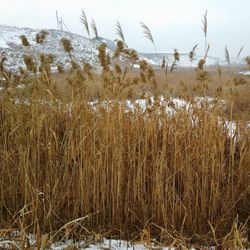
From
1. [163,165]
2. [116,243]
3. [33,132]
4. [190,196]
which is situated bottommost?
[116,243]

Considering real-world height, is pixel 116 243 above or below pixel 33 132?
below

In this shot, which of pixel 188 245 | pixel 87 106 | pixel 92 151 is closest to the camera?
pixel 188 245

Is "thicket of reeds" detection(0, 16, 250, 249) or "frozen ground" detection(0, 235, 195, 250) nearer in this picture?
"frozen ground" detection(0, 235, 195, 250)

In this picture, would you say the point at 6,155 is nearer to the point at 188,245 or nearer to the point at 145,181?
the point at 145,181

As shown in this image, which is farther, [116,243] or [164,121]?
[164,121]

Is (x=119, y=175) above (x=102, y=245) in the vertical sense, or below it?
above

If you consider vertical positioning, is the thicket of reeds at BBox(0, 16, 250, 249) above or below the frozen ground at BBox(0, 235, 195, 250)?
above

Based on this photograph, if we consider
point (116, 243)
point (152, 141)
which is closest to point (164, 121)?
point (152, 141)

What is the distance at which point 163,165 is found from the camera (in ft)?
8.42

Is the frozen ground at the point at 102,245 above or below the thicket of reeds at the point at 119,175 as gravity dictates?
below

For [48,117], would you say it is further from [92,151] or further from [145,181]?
[145,181]

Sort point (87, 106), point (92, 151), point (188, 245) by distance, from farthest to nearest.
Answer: point (87, 106) < point (92, 151) < point (188, 245)

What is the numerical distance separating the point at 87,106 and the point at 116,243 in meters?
0.96

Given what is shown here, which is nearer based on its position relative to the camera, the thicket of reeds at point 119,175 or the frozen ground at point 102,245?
the frozen ground at point 102,245
